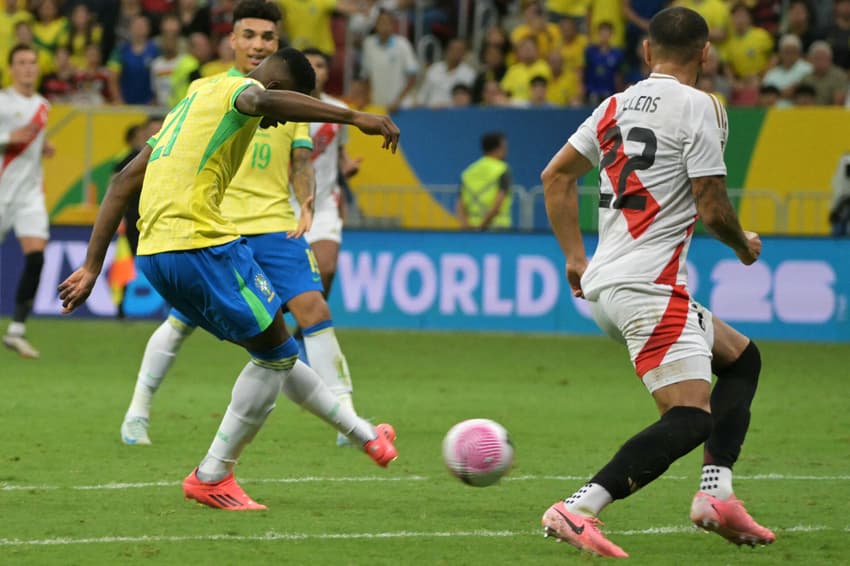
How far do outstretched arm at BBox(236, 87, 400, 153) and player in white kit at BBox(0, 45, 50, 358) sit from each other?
28.7 feet

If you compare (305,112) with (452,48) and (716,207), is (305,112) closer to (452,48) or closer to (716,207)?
(716,207)

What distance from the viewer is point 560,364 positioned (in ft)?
49.3

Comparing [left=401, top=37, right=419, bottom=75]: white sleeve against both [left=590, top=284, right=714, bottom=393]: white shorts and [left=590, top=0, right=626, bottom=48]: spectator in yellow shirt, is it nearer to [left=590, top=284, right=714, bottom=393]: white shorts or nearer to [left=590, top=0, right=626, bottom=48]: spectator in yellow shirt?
[left=590, top=0, right=626, bottom=48]: spectator in yellow shirt

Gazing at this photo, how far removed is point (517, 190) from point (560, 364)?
179 inches

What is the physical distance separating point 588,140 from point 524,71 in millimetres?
14607

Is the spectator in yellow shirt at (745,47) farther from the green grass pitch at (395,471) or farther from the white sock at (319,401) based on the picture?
the white sock at (319,401)

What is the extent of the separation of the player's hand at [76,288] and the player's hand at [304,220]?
2.23 m

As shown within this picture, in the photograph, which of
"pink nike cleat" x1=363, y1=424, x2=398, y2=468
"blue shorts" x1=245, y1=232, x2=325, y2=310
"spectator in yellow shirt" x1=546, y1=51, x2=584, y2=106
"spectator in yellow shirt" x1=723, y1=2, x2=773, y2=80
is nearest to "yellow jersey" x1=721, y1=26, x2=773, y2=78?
"spectator in yellow shirt" x1=723, y1=2, x2=773, y2=80

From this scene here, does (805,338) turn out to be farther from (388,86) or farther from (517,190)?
(388,86)

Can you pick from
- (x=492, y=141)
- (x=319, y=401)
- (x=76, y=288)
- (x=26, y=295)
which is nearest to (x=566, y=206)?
(x=319, y=401)

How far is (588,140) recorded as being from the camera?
21.3ft

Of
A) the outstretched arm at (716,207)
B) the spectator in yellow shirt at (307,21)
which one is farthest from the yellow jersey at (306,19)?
the outstretched arm at (716,207)

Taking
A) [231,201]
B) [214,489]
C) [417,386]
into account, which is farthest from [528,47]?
[214,489]

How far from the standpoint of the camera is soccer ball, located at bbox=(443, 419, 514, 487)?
6.94 metres
